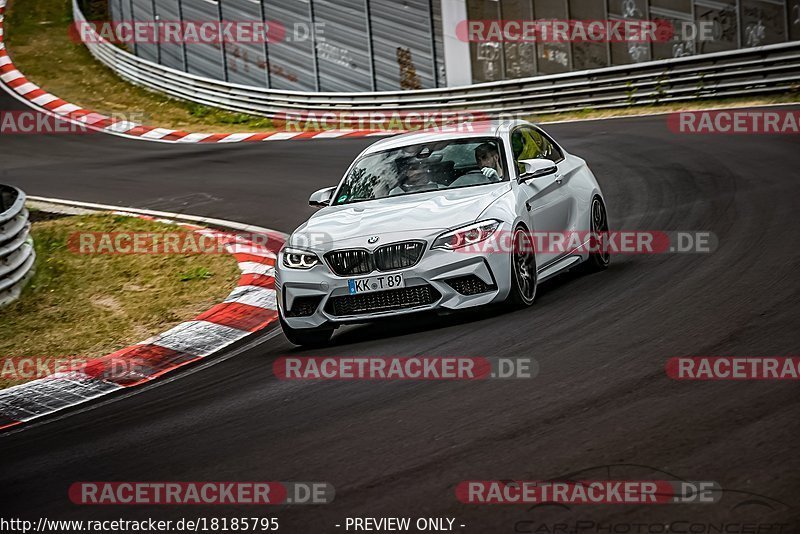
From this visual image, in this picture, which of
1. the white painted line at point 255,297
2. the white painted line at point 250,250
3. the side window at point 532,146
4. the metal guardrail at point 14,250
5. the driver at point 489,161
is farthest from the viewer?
the white painted line at point 250,250

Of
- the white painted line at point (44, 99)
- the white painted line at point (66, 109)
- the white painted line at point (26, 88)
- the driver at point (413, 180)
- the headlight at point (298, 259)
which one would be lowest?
the white painted line at point (66, 109)

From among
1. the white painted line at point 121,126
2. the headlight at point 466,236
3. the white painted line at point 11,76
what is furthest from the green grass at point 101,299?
the white painted line at point 11,76

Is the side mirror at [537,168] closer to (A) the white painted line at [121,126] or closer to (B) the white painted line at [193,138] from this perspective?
(B) the white painted line at [193,138]

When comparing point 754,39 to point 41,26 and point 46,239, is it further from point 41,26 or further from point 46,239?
point 41,26

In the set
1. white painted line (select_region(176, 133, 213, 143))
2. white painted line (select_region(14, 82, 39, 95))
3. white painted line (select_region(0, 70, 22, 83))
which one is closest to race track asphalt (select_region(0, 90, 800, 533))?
white painted line (select_region(176, 133, 213, 143))

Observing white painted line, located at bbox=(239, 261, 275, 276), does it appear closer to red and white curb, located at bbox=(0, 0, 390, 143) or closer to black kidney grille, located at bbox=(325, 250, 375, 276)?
black kidney grille, located at bbox=(325, 250, 375, 276)

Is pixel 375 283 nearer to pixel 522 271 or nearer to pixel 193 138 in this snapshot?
pixel 522 271

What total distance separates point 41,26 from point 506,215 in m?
32.8

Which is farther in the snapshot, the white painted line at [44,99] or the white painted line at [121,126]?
the white painted line at [44,99]

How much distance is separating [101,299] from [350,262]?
13.9 feet

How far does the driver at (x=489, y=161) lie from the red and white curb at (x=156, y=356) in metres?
2.37

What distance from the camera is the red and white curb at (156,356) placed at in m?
8.81

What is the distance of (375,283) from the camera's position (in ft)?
28.5

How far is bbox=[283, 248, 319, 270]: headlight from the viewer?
352 inches
